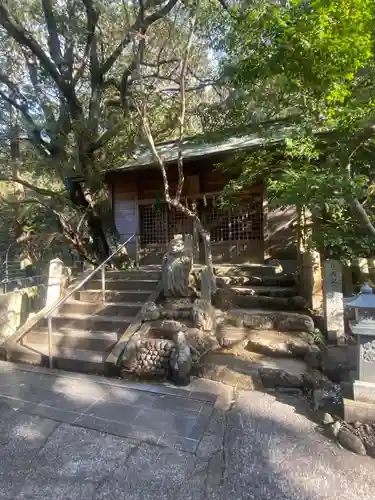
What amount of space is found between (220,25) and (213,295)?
5886 millimetres

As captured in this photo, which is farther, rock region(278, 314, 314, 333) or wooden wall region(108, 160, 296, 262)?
wooden wall region(108, 160, 296, 262)

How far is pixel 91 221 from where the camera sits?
29.8 ft

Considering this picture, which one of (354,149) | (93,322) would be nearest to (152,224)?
(93,322)

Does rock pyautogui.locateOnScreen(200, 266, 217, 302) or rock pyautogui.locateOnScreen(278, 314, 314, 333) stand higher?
rock pyautogui.locateOnScreen(200, 266, 217, 302)

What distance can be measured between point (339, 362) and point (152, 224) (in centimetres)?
683

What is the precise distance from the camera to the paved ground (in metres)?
2.43

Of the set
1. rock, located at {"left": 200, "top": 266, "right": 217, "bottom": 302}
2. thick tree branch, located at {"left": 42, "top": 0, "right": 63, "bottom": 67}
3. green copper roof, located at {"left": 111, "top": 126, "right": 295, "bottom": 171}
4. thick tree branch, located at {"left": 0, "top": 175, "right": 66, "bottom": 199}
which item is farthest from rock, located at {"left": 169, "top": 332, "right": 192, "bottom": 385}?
thick tree branch, located at {"left": 42, "top": 0, "right": 63, "bottom": 67}

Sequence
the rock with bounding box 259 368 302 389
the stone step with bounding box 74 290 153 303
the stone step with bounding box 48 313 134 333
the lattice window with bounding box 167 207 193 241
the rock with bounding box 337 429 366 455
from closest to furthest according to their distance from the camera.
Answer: the rock with bounding box 337 429 366 455 → the rock with bounding box 259 368 302 389 → the stone step with bounding box 48 313 134 333 → the stone step with bounding box 74 290 153 303 → the lattice window with bounding box 167 207 193 241

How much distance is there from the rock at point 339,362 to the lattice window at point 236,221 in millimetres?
4228

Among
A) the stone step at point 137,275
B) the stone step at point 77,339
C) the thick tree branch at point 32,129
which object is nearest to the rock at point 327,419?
the stone step at point 77,339

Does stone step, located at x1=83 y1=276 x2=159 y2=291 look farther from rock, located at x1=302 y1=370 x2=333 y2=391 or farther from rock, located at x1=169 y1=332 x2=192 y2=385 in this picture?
rock, located at x1=302 y1=370 x2=333 y2=391

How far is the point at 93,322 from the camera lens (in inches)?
226

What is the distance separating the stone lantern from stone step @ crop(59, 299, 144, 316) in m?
3.80

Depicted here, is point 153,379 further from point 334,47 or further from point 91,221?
point 91,221
